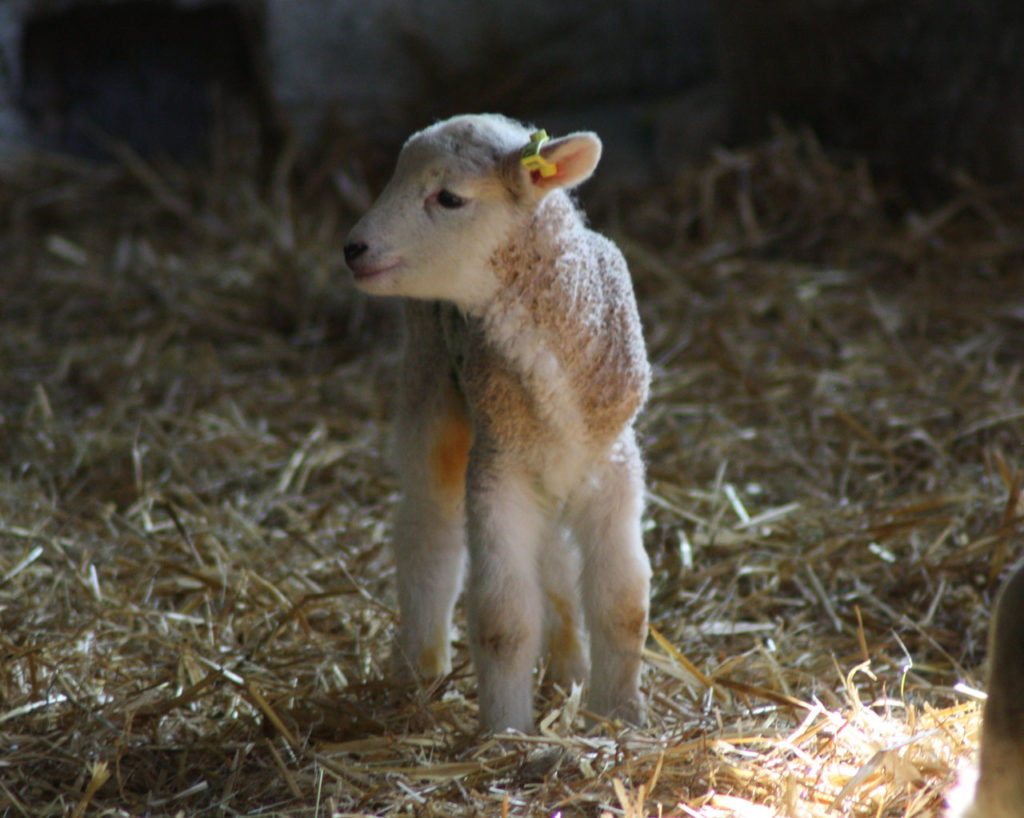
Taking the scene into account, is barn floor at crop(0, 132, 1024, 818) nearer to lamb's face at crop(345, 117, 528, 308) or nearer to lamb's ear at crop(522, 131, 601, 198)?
lamb's face at crop(345, 117, 528, 308)

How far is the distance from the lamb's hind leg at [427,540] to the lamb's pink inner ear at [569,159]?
0.61m

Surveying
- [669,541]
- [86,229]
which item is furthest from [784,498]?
[86,229]

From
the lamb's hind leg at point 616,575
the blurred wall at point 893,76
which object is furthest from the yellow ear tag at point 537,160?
the blurred wall at point 893,76

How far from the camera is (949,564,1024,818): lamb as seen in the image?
70.8 inches

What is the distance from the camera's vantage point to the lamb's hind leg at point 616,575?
260 cm

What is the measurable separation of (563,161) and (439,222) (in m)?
0.26

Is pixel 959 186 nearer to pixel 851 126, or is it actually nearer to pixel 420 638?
pixel 851 126

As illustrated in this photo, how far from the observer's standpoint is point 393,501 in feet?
12.8

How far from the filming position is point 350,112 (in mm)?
7488

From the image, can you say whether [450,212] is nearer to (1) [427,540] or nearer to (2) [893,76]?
(1) [427,540]

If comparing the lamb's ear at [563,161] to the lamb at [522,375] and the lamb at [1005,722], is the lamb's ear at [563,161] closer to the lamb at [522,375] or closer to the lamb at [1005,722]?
the lamb at [522,375]

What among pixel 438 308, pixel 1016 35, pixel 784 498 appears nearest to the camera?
pixel 438 308

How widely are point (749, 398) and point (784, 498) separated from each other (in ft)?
2.17

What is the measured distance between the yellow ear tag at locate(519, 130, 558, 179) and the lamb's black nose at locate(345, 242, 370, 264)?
0.34 meters
